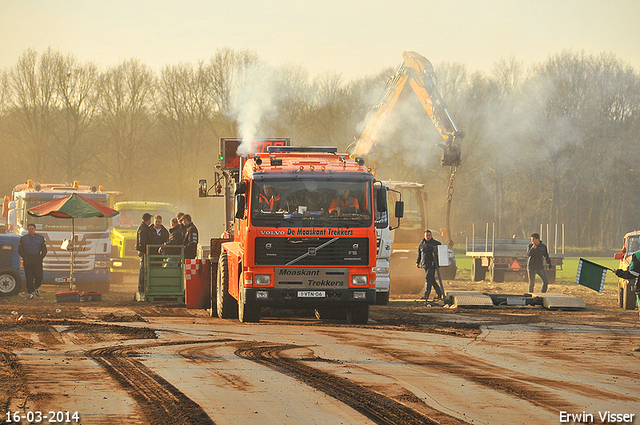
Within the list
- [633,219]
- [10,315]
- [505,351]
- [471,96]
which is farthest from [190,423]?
[633,219]

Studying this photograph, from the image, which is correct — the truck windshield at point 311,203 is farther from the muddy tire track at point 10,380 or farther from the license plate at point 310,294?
the muddy tire track at point 10,380

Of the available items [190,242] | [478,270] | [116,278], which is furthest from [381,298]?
[478,270]

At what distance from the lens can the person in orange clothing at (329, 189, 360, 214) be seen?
1496 cm

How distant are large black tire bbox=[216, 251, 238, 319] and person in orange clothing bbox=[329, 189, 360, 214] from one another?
10.7 feet

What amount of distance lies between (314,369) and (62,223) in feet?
56.7

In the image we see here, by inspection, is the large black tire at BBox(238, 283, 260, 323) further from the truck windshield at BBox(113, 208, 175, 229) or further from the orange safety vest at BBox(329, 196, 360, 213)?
the truck windshield at BBox(113, 208, 175, 229)

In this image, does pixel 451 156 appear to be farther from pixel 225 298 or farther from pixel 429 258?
pixel 225 298

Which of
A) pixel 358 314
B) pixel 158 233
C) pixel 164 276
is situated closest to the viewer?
pixel 358 314

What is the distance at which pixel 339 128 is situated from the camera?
207 ft

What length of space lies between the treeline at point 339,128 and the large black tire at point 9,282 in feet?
105

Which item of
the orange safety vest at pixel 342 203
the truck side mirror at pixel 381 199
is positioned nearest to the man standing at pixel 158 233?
the orange safety vest at pixel 342 203

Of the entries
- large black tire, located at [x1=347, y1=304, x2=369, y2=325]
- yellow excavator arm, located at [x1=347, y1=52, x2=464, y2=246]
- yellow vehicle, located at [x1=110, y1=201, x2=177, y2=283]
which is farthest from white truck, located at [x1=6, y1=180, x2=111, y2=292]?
large black tire, located at [x1=347, y1=304, x2=369, y2=325]

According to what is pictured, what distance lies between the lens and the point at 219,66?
5741 cm

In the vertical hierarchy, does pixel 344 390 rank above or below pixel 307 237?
below
